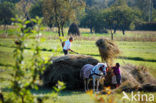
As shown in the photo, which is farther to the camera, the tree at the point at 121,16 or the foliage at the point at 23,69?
the tree at the point at 121,16

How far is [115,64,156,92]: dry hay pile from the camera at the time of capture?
1377 centimetres

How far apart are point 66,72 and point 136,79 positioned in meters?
4.07

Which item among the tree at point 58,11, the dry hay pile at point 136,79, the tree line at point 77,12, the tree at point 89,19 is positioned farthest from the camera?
the tree at point 89,19

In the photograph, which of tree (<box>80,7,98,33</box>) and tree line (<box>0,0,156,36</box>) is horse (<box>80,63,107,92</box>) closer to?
tree line (<box>0,0,156,36</box>)

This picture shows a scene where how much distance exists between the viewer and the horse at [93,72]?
12511 mm

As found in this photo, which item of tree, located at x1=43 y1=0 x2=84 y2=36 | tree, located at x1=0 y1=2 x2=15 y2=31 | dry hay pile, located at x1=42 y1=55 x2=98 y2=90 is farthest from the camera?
tree, located at x1=0 y1=2 x2=15 y2=31

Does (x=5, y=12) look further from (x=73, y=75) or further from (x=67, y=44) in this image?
(x=73, y=75)

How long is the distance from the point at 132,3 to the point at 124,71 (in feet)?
223

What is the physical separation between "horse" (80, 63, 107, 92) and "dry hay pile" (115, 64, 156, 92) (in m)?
1.48

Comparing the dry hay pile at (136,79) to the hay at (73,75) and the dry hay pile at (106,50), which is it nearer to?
the hay at (73,75)

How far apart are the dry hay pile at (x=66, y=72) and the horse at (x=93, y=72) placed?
556 millimetres

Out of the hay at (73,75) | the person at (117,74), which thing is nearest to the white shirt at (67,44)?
the hay at (73,75)

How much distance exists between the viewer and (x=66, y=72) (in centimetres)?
1412

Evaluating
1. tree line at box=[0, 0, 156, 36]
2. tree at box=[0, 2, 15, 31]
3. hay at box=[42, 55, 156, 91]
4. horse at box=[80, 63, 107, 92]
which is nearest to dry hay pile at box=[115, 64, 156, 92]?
hay at box=[42, 55, 156, 91]
